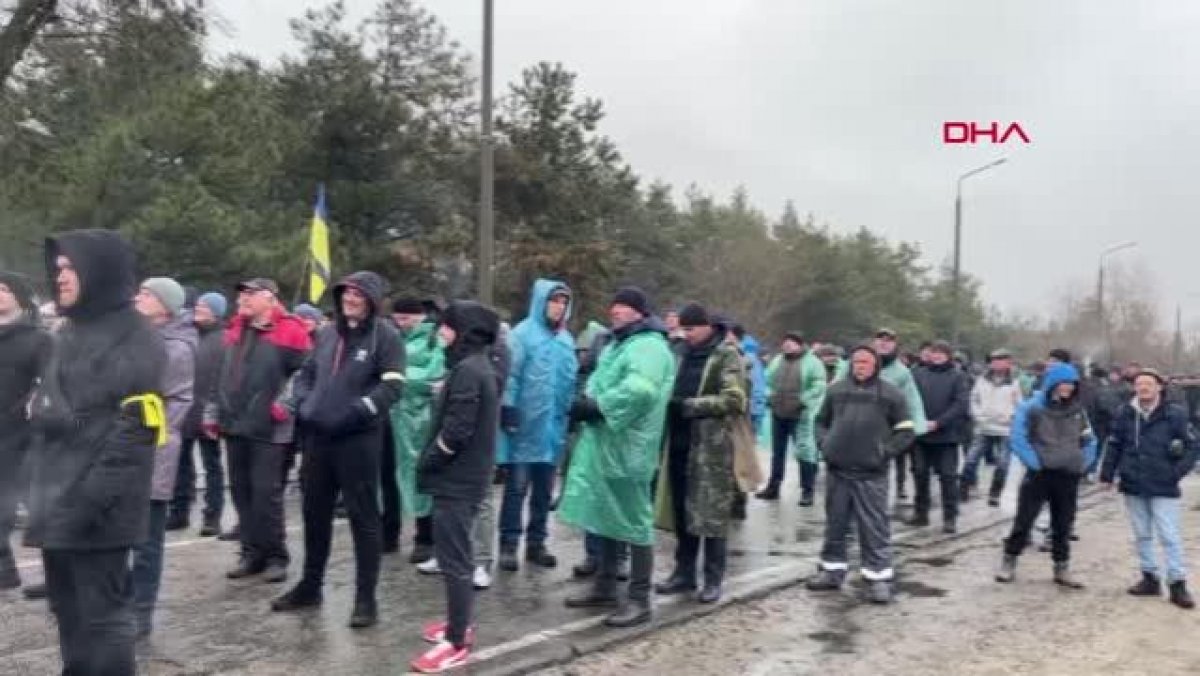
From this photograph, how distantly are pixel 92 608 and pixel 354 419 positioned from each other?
194 centimetres

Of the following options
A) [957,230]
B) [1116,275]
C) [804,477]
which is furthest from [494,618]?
[1116,275]

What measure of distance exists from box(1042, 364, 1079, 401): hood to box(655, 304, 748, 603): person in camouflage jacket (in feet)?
9.95

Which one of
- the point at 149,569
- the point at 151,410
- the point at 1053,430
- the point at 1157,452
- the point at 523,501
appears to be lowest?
the point at 149,569

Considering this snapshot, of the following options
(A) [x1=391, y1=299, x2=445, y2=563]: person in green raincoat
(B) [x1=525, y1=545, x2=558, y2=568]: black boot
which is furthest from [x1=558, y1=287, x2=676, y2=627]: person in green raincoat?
(A) [x1=391, y1=299, x2=445, y2=563]: person in green raincoat

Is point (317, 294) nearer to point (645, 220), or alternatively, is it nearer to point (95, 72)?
point (95, 72)

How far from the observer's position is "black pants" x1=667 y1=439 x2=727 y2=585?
7512mm

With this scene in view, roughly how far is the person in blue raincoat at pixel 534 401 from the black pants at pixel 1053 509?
12.2ft

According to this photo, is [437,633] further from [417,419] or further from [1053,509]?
[1053,509]

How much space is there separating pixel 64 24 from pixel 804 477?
15.7 meters

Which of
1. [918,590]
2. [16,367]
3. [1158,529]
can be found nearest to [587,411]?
[918,590]

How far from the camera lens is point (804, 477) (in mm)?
12828

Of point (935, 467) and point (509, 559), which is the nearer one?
point (509, 559)

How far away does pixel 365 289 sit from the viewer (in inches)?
253

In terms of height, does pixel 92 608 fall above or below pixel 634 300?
below
